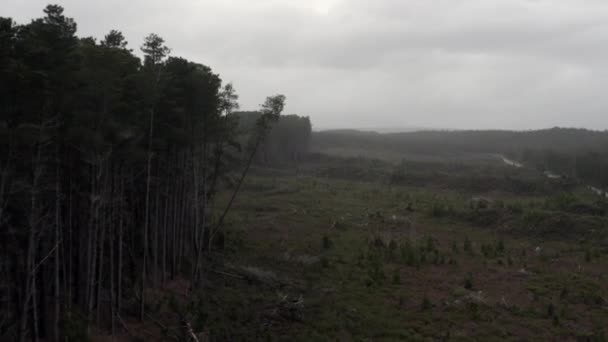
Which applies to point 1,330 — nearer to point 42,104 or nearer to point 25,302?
point 25,302

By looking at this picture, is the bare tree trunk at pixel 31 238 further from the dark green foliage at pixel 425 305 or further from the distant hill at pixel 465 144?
the distant hill at pixel 465 144

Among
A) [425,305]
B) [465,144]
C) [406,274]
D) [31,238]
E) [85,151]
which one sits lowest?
[406,274]

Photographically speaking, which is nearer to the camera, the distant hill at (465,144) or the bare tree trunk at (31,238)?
the bare tree trunk at (31,238)

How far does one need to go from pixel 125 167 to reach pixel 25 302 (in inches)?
192

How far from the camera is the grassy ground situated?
1364 centimetres

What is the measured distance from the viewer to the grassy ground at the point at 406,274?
13.6 metres

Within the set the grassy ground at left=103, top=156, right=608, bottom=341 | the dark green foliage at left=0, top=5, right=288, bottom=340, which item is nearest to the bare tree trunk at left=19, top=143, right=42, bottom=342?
the dark green foliage at left=0, top=5, right=288, bottom=340

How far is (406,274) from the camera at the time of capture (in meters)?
19.5

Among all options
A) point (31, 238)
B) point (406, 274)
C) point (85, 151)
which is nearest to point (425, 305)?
point (406, 274)

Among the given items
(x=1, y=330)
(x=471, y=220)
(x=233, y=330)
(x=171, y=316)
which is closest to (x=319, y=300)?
(x=233, y=330)

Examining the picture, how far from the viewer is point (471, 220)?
3125 centimetres

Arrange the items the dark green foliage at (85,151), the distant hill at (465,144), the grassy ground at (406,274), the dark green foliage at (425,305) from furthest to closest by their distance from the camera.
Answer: the distant hill at (465,144)
the dark green foliage at (425,305)
the grassy ground at (406,274)
the dark green foliage at (85,151)

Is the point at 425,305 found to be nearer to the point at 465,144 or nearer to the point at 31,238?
the point at 31,238

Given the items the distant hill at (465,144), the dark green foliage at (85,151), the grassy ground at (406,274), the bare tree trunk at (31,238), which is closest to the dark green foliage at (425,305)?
the grassy ground at (406,274)
